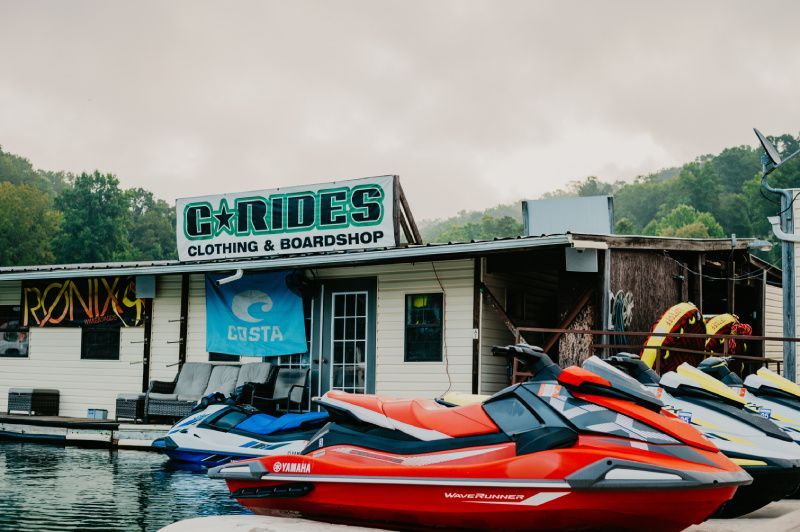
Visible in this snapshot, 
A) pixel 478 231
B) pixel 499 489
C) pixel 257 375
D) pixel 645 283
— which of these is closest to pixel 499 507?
pixel 499 489

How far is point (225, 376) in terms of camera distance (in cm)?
1509

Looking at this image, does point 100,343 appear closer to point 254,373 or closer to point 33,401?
point 33,401

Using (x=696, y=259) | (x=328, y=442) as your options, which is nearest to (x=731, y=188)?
(x=696, y=259)

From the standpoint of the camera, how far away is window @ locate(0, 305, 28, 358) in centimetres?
1842

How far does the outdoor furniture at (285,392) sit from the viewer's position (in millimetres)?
14094

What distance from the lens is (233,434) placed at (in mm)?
12055

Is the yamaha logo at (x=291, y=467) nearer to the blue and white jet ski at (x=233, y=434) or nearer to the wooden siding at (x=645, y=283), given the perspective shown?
the blue and white jet ski at (x=233, y=434)

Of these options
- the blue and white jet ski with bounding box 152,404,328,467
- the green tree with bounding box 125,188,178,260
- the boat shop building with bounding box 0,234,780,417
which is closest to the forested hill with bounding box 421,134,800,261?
the green tree with bounding box 125,188,178,260

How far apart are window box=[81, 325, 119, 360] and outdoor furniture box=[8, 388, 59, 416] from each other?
3.25ft

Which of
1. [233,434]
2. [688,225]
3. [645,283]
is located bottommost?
[233,434]

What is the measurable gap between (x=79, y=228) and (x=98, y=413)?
56.2 meters

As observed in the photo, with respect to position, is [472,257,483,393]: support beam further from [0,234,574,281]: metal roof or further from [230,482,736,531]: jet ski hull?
[230,482,736,531]: jet ski hull

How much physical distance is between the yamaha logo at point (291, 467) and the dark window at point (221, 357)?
32.4 ft

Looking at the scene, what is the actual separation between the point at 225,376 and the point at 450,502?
9.92 meters
